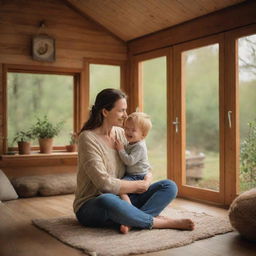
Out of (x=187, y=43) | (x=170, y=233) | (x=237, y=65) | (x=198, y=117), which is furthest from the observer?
(x=198, y=117)

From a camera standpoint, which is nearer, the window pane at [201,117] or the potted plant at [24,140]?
the potted plant at [24,140]

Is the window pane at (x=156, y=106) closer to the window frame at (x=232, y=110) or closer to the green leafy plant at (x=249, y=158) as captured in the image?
the window frame at (x=232, y=110)

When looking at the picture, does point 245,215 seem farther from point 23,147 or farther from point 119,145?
point 23,147

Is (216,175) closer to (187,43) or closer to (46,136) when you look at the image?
(187,43)

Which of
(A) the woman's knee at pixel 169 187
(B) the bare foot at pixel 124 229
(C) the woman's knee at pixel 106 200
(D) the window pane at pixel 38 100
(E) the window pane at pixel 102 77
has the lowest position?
(B) the bare foot at pixel 124 229

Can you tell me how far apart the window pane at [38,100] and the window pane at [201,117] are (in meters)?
1.73

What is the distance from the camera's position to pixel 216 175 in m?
5.87

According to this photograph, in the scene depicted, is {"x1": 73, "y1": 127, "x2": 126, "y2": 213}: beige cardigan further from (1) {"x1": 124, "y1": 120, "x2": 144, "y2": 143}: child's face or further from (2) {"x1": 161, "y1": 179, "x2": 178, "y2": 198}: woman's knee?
(2) {"x1": 161, "y1": 179, "x2": 178, "y2": 198}: woman's knee

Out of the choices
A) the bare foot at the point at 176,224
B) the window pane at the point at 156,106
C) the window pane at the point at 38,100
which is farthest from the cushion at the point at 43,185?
the bare foot at the point at 176,224

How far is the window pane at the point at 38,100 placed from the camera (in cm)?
545

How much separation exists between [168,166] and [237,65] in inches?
63.0

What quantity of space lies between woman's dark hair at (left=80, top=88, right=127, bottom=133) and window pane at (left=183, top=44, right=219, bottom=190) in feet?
9.45

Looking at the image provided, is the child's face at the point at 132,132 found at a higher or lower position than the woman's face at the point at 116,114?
lower

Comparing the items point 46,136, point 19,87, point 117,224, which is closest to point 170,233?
point 117,224
